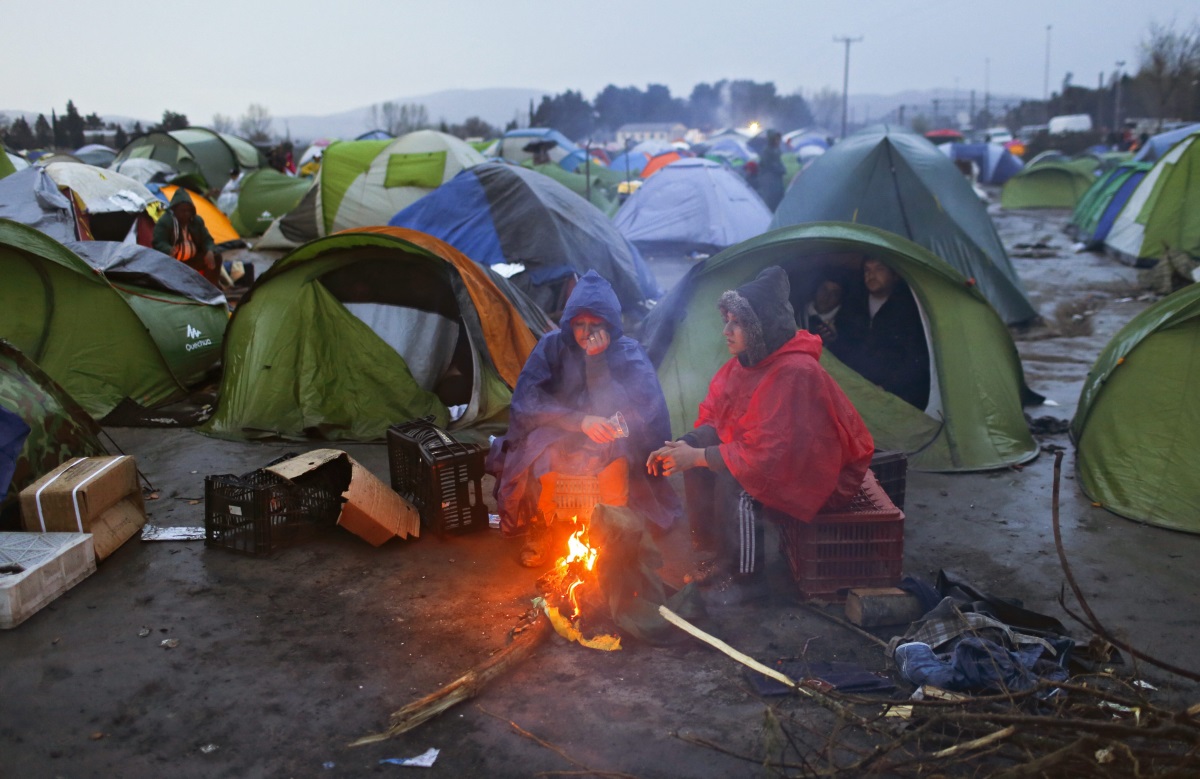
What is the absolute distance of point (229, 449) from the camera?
695 centimetres

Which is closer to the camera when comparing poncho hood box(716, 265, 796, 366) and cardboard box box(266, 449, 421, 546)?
poncho hood box(716, 265, 796, 366)

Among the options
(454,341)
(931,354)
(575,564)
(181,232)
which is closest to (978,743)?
(575,564)

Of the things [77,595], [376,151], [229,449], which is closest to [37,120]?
[376,151]

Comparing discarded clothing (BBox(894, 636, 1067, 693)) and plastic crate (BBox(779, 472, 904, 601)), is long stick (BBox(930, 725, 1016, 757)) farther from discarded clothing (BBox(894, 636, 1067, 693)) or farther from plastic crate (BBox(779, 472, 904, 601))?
plastic crate (BBox(779, 472, 904, 601))

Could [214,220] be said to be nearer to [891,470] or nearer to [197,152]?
[197,152]

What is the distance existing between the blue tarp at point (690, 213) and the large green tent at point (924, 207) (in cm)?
340

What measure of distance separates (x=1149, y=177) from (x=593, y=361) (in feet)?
43.6

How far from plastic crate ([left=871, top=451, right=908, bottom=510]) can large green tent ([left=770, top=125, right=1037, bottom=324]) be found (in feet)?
19.3

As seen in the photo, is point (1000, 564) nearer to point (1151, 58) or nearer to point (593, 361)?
point (593, 361)

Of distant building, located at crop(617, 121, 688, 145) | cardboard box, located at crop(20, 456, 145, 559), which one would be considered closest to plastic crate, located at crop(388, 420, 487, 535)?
cardboard box, located at crop(20, 456, 145, 559)

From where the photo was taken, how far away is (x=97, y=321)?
7.85 m

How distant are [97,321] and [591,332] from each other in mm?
4928

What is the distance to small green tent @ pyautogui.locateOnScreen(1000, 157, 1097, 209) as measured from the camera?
24.6 metres

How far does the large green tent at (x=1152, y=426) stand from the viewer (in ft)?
18.1
